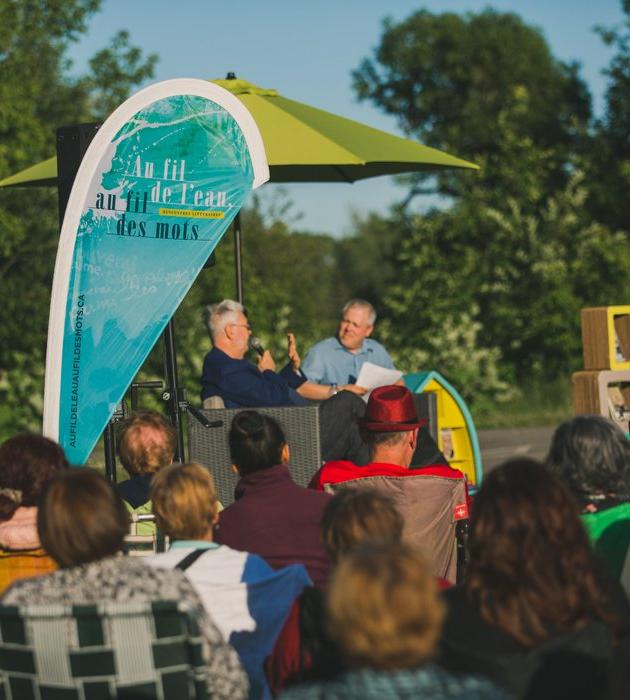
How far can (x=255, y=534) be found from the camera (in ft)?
14.6

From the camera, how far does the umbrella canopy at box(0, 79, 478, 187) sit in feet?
25.1

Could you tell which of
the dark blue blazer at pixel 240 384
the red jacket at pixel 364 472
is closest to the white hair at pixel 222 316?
the dark blue blazer at pixel 240 384

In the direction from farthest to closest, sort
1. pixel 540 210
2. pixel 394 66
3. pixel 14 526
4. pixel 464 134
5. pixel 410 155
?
pixel 394 66, pixel 464 134, pixel 540 210, pixel 410 155, pixel 14 526

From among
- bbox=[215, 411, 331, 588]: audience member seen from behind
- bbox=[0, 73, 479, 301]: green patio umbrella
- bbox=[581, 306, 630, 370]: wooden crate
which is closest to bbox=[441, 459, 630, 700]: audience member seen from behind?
bbox=[215, 411, 331, 588]: audience member seen from behind

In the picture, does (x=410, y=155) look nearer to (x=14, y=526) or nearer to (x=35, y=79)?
(x=14, y=526)

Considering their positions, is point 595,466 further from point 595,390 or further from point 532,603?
point 595,390

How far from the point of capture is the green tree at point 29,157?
59.0ft

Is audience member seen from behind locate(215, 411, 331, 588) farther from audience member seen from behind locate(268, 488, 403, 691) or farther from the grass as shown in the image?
the grass

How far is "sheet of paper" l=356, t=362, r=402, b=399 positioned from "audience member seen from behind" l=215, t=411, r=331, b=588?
3.16 m

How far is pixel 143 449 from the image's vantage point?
5.49 m

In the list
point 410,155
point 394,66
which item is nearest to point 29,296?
point 410,155

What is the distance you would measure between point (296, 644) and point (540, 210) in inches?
855

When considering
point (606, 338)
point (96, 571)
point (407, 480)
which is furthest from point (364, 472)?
point (606, 338)

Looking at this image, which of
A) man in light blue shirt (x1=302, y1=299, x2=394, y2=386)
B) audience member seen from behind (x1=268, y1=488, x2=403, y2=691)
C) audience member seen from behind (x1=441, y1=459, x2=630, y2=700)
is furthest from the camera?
man in light blue shirt (x1=302, y1=299, x2=394, y2=386)
